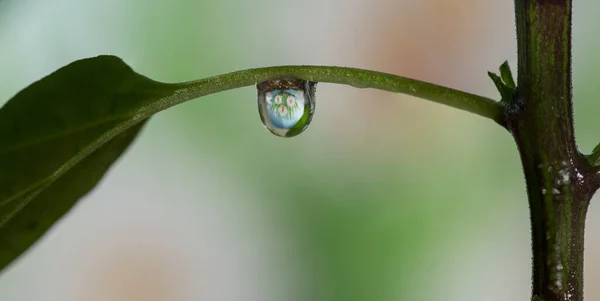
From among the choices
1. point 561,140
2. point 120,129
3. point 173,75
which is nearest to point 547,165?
point 561,140

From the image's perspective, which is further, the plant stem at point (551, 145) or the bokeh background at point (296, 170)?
the bokeh background at point (296, 170)

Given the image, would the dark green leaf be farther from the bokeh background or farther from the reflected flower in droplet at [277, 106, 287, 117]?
the bokeh background

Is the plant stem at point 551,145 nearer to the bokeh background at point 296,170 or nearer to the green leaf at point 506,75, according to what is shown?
the green leaf at point 506,75

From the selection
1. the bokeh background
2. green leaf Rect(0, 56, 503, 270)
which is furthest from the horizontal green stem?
the bokeh background

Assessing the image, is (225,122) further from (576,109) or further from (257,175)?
→ (576,109)

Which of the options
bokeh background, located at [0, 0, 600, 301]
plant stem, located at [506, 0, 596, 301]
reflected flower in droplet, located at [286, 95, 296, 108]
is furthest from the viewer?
bokeh background, located at [0, 0, 600, 301]

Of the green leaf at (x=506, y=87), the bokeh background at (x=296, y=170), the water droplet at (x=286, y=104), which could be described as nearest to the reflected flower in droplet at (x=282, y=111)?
the water droplet at (x=286, y=104)
